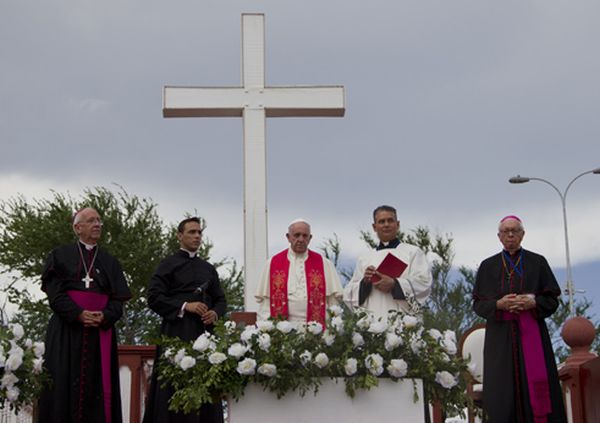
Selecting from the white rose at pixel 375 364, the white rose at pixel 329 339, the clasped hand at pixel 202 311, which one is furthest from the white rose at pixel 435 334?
the clasped hand at pixel 202 311

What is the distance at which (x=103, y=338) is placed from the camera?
25.0 feet

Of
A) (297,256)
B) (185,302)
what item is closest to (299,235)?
(297,256)

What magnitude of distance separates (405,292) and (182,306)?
191 cm

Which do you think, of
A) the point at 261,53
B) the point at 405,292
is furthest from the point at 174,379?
the point at 261,53

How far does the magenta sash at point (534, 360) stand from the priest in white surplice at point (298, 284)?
155 centimetres

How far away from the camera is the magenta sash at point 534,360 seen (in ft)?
25.4

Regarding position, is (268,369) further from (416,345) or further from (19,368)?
(19,368)

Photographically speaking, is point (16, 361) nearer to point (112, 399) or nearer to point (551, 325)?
point (112, 399)

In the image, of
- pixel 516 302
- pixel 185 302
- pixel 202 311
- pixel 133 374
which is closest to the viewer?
pixel 516 302

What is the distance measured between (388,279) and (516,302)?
106 centimetres

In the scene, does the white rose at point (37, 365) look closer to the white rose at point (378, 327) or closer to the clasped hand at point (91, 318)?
the clasped hand at point (91, 318)

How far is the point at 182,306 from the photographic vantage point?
806 centimetres

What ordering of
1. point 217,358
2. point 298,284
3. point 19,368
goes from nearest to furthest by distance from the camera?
point 217,358
point 19,368
point 298,284

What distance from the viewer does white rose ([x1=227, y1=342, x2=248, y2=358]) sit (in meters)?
5.76
